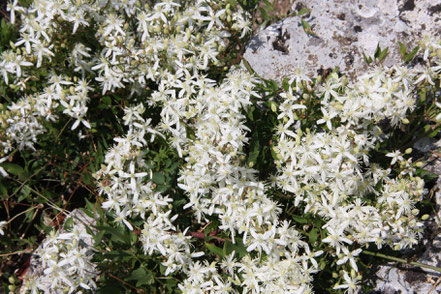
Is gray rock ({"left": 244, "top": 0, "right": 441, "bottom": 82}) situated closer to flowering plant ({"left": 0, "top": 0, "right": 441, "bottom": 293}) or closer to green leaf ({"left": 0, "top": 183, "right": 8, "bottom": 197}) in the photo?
flowering plant ({"left": 0, "top": 0, "right": 441, "bottom": 293})

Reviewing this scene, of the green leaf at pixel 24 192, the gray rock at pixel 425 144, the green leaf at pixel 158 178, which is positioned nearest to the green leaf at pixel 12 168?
the green leaf at pixel 24 192

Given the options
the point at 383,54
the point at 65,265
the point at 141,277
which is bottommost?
the point at 141,277

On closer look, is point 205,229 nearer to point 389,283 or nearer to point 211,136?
point 211,136

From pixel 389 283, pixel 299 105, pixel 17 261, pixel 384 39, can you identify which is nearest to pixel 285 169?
pixel 299 105

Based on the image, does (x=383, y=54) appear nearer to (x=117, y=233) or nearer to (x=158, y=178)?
(x=158, y=178)

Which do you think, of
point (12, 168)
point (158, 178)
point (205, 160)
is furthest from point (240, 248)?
point (12, 168)

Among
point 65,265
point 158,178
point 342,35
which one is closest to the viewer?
point 65,265
